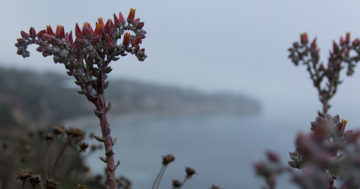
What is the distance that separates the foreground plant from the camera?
4.32 feet

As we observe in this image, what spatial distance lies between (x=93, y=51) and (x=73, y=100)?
82.7 ft

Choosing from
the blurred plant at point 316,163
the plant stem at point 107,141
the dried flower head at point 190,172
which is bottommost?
the blurred plant at point 316,163

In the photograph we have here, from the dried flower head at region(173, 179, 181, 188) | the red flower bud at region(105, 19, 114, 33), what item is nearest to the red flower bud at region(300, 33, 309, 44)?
the dried flower head at region(173, 179, 181, 188)

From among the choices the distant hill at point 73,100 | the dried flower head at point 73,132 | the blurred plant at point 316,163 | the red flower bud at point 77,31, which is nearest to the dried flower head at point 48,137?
the dried flower head at point 73,132

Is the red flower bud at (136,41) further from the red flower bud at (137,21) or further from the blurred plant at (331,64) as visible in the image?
the blurred plant at (331,64)

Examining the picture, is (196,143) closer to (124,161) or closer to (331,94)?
(124,161)

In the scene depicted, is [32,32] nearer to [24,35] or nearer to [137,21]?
[24,35]

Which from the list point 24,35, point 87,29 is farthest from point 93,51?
point 24,35

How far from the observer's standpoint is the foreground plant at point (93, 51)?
1.32 m

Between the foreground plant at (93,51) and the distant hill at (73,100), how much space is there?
147 centimetres

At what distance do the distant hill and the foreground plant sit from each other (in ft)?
4.82

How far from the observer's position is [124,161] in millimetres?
17578

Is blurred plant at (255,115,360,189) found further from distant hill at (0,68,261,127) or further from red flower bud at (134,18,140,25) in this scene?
distant hill at (0,68,261,127)

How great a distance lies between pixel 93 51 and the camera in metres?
1.29
